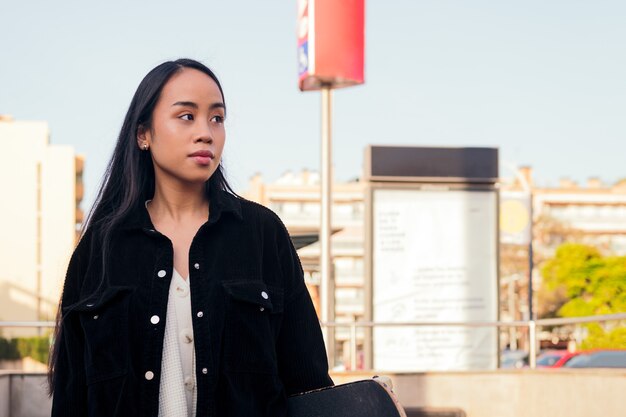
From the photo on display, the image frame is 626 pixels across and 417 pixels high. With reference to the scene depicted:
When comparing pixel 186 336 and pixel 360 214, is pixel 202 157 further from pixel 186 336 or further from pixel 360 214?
pixel 360 214

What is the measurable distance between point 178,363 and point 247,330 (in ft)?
0.55

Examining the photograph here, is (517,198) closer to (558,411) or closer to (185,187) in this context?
(558,411)

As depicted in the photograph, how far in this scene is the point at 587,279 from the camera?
7312cm

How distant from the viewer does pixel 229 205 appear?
10.1ft

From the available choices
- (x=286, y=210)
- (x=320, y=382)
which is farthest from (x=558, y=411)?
(x=286, y=210)

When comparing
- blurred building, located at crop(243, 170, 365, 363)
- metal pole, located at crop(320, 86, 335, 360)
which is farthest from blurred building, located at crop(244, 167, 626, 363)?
metal pole, located at crop(320, 86, 335, 360)

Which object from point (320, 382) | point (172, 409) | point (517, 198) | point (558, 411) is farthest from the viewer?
point (517, 198)

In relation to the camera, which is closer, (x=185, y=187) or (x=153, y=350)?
(x=153, y=350)

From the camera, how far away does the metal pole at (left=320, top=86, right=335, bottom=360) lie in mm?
13914

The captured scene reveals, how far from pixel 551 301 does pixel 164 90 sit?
8543cm

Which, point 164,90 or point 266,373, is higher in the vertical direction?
point 164,90

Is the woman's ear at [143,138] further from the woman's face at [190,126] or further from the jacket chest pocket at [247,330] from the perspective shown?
the jacket chest pocket at [247,330]

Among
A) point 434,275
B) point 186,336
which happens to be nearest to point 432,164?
point 434,275

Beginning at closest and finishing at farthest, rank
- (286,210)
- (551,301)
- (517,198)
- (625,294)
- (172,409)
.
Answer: (172,409), (517,198), (625,294), (551,301), (286,210)
